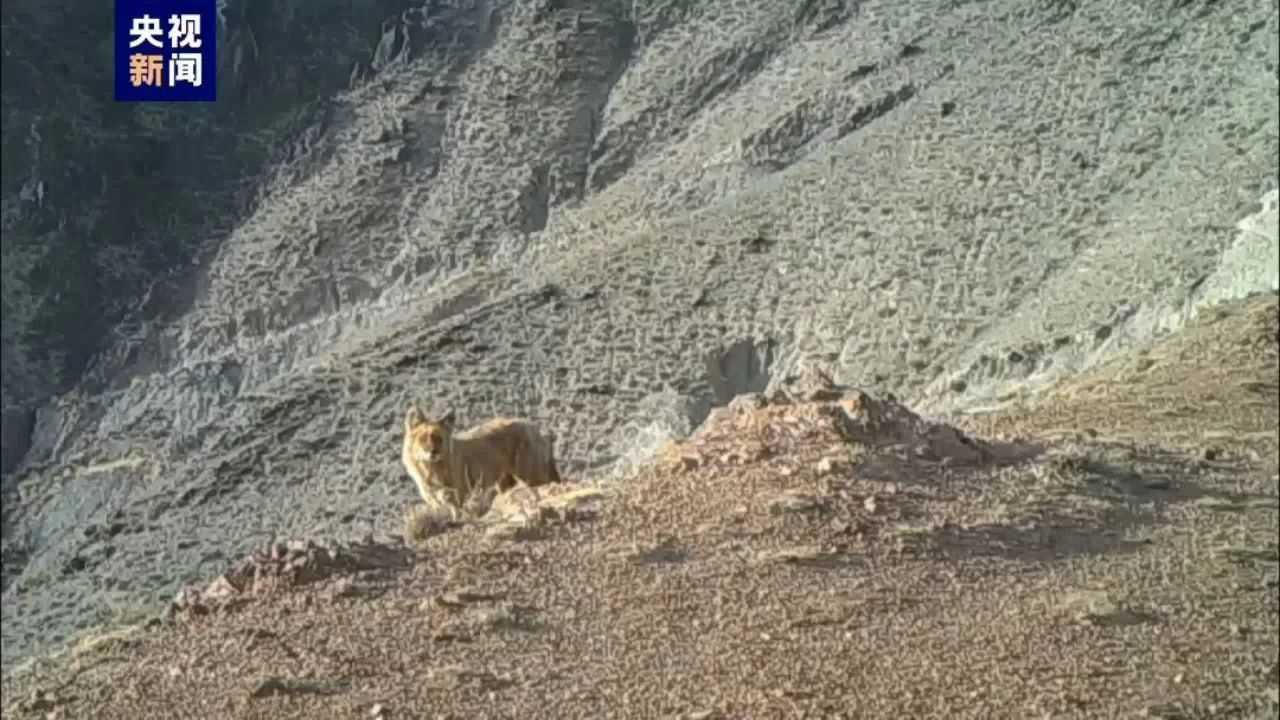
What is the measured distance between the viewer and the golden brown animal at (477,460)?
9844 mm

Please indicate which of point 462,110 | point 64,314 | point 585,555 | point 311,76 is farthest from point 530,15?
point 64,314

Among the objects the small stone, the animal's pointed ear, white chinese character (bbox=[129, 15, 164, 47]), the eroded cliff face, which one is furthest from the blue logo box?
the animal's pointed ear

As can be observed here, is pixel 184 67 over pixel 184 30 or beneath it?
beneath

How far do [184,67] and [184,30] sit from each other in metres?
0.12

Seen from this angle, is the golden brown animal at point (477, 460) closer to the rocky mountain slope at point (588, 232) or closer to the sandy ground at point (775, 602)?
the sandy ground at point (775, 602)

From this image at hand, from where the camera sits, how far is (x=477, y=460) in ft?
32.7

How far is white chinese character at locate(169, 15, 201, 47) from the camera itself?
20.7 feet

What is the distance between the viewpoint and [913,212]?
20094mm

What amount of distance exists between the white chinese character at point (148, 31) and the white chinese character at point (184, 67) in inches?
2.5

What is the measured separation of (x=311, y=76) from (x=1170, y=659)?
7185mm

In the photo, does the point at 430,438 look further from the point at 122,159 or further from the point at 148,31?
the point at 122,159

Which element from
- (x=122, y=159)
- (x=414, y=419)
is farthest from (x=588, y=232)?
(x=414, y=419)

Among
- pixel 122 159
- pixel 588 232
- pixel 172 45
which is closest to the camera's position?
pixel 172 45

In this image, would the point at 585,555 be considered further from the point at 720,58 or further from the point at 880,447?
the point at 720,58
